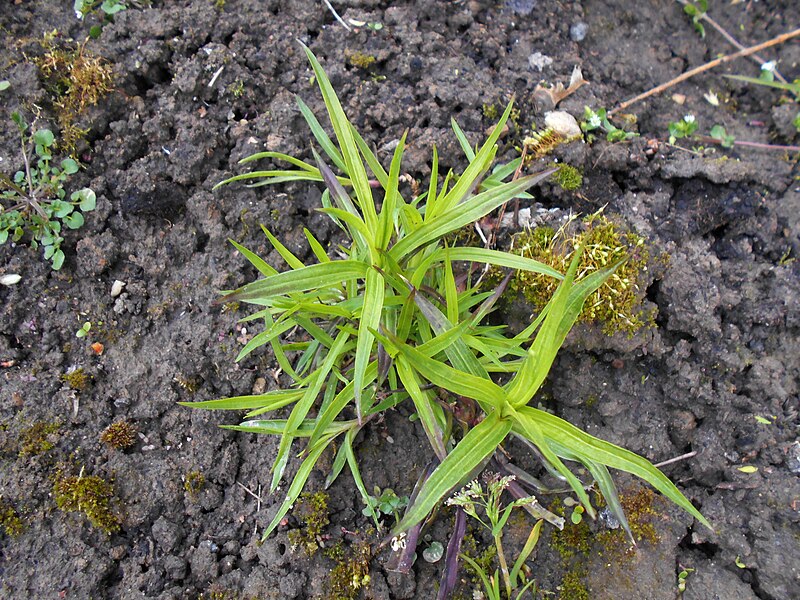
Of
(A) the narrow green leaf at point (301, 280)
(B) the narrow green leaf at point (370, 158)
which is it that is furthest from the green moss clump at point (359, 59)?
(A) the narrow green leaf at point (301, 280)

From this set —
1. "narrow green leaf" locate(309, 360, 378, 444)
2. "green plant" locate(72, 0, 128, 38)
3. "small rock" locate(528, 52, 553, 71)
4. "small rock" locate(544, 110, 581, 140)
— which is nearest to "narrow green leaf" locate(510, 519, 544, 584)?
"narrow green leaf" locate(309, 360, 378, 444)

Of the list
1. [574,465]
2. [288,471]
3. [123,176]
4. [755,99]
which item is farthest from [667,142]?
[123,176]

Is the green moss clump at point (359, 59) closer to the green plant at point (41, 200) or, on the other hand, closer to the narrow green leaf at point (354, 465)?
the green plant at point (41, 200)

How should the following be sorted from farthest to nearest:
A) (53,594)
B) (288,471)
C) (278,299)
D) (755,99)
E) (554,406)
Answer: (755,99) < (554,406) < (288,471) < (53,594) < (278,299)

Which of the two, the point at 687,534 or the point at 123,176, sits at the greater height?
the point at 123,176

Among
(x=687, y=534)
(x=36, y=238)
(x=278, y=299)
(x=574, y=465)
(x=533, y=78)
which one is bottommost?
(x=687, y=534)

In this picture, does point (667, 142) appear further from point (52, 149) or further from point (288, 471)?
point (52, 149)

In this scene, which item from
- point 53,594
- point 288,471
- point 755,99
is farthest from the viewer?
point 755,99

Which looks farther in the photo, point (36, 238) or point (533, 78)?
point (533, 78)

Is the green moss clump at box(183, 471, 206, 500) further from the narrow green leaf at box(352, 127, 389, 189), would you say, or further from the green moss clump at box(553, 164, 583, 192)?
the green moss clump at box(553, 164, 583, 192)

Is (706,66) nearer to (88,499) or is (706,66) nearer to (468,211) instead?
(468,211)
